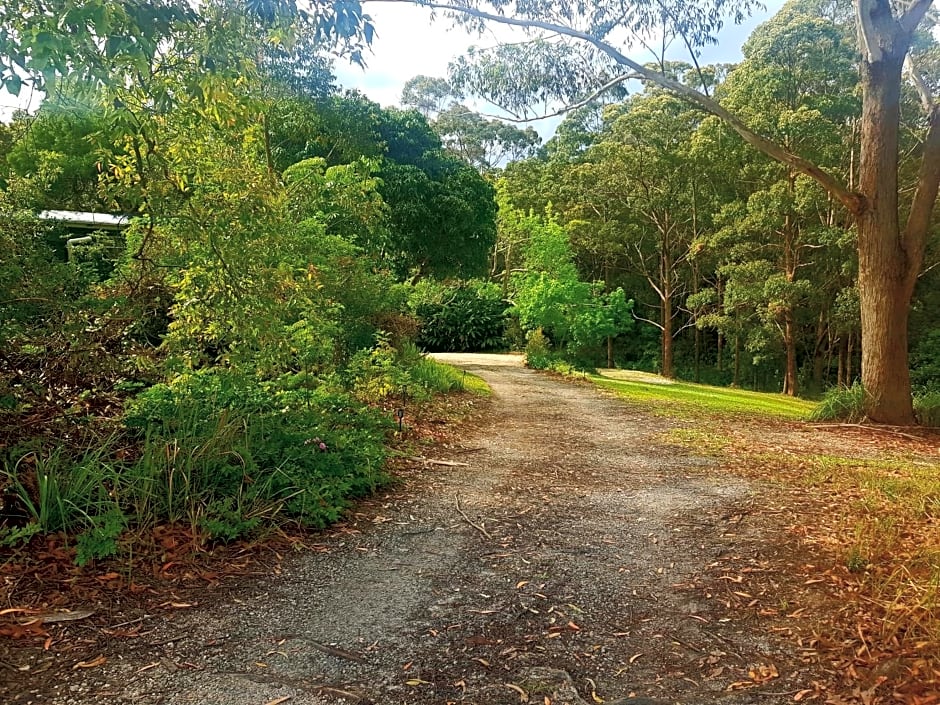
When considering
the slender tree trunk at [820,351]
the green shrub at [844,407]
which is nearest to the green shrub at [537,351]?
the slender tree trunk at [820,351]

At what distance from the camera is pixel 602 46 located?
9969 millimetres

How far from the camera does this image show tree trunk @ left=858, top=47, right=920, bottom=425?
9.09 meters

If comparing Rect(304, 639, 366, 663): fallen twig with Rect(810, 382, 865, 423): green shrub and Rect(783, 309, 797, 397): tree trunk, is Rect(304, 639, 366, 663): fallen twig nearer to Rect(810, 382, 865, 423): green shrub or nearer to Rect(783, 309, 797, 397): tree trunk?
Rect(810, 382, 865, 423): green shrub

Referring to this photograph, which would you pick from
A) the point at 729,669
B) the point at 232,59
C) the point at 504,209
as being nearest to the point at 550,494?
the point at 729,669

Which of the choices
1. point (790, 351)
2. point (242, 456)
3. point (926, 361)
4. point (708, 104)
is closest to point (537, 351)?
point (790, 351)

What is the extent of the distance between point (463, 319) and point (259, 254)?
864 inches

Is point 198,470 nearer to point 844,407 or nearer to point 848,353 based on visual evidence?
point 844,407

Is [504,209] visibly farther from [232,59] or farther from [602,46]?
[232,59]

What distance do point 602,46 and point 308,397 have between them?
7.23m

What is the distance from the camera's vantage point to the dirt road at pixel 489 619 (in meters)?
2.42

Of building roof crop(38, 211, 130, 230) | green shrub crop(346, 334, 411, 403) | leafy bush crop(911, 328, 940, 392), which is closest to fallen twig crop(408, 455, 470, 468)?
green shrub crop(346, 334, 411, 403)

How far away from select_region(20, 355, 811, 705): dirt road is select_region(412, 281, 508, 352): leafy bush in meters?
22.0

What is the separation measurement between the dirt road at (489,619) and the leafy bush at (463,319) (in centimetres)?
2201

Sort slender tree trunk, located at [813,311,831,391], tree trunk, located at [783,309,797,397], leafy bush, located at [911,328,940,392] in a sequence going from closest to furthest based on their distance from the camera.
→ tree trunk, located at [783,309,797,397], leafy bush, located at [911,328,940,392], slender tree trunk, located at [813,311,831,391]
